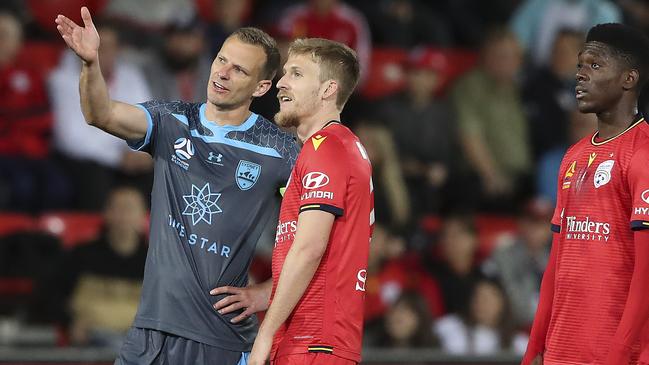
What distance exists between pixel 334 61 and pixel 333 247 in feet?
2.67

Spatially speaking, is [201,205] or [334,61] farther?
[201,205]

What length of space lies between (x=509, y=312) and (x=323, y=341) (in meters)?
5.51

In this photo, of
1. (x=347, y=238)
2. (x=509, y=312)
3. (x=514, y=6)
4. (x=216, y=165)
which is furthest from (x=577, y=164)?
(x=514, y=6)

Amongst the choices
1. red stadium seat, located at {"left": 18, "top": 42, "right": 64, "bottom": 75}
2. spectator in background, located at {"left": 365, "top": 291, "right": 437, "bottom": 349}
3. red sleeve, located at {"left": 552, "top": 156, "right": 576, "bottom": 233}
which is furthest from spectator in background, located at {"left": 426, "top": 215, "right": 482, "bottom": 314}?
red sleeve, located at {"left": 552, "top": 156, "right": 576, "bottom": 233}

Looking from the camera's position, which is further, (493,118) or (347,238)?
(493,118)

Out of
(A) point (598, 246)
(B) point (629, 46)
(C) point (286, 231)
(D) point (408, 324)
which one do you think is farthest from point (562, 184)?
(D) point (408, 324)

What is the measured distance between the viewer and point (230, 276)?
5418mm

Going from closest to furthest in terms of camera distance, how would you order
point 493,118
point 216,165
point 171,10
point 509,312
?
1. point 216,165
2. point 509,312
3. point 171,10
4. point 493,118

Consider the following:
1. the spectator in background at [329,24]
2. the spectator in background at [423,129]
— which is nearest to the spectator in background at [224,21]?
the spectator in background at [329,24]

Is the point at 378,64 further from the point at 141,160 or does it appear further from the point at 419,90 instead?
the point at 141,160

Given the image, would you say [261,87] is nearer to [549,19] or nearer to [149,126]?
[149,126]

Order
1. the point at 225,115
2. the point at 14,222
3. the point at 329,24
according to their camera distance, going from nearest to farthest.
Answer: the point at 225,115 → the point at 14,222 → the point at 329,24

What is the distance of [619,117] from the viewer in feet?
16.4

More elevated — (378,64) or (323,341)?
(378,64)
